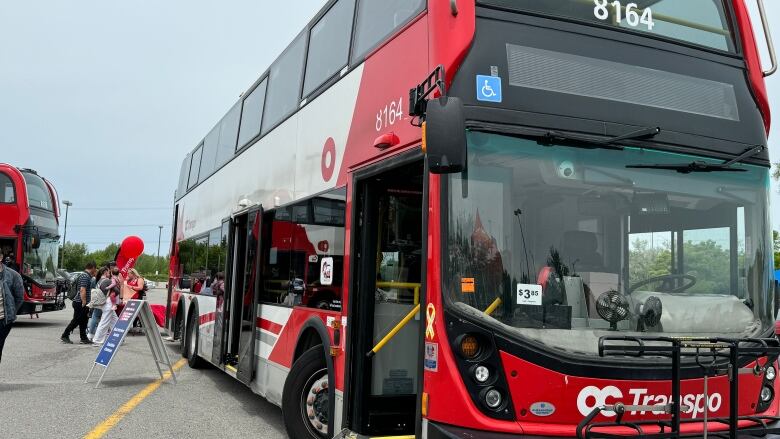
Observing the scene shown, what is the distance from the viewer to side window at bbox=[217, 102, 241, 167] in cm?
1042

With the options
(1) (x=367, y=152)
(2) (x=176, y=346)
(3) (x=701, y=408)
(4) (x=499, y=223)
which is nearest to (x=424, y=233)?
(4) (x=499, y=223)

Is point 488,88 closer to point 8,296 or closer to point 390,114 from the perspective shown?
point 390,114

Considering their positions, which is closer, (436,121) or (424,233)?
(436,121)

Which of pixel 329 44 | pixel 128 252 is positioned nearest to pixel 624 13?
pixel 329 44

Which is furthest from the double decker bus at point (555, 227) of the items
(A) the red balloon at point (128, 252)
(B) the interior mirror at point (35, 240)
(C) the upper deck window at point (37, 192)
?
(C) the upper deck window at point (37, 192)

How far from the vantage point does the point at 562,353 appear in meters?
3.82

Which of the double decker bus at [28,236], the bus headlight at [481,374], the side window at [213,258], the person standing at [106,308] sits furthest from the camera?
the double decker bus at [28,236]

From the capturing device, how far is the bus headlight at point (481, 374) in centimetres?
377

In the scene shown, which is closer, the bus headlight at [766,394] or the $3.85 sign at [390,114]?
the bus headlight at [766,394]

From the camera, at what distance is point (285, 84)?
8.00m

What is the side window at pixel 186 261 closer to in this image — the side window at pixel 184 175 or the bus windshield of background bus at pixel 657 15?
the side window at pixel 184 175

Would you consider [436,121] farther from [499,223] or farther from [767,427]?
[767,427]

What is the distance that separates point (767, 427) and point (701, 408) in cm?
40

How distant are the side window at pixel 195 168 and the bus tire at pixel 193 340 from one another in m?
2.89
